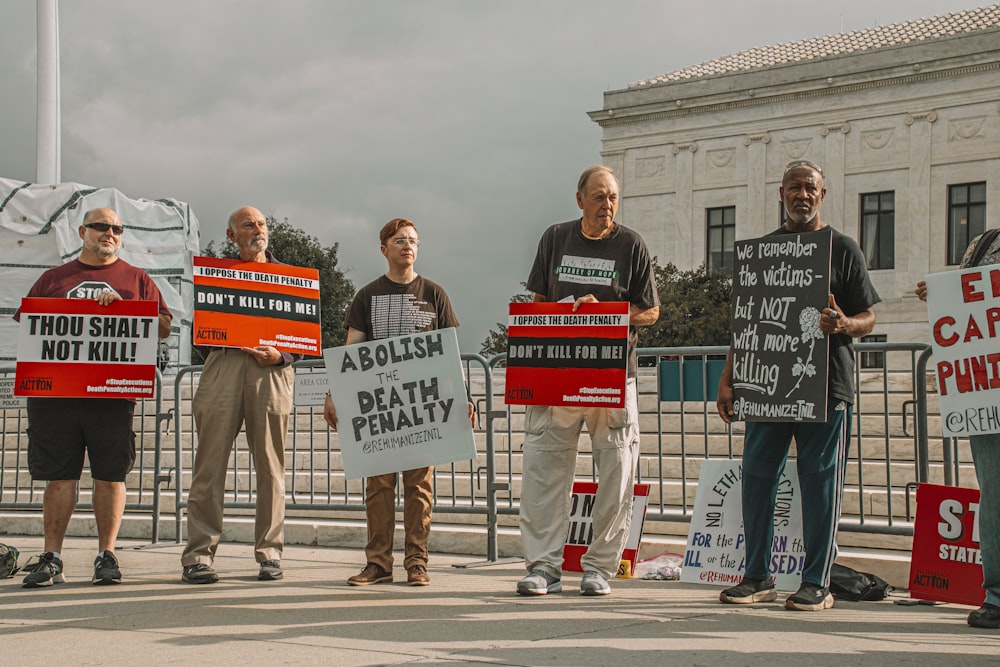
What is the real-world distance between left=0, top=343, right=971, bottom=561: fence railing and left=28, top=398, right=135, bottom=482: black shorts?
1.57m

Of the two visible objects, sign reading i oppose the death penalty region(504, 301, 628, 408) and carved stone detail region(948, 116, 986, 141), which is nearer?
sign reading i oppose the death penalty region(504, 301, 628, 408)

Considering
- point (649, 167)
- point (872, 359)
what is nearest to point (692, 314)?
point (649, 167)

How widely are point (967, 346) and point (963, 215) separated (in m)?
41.0

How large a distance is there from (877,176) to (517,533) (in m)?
39.9

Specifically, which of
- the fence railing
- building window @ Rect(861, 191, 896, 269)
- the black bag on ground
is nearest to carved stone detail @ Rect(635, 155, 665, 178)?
building window @ Rect(861, 191, 896, 269)

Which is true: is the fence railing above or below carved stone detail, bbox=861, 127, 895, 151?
below

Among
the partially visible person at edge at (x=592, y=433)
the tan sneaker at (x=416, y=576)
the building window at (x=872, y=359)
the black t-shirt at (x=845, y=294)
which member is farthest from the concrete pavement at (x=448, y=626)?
the building window at (x=872, y=359)

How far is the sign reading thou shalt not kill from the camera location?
6359mm

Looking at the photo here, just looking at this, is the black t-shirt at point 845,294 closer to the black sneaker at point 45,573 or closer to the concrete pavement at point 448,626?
the concrete pavement at point 448,626

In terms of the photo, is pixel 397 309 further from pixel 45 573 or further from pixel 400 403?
pixel 45 573

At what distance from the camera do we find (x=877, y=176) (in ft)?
151

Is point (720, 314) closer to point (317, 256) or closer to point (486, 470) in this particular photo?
point (317, 256)

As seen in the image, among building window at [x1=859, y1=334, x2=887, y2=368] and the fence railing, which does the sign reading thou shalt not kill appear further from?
building window at [x1=859, y1=334, x2=887, y2=368]

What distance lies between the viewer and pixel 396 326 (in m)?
7.56
